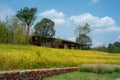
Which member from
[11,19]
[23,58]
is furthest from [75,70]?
[11,19]

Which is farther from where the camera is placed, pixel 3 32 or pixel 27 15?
pixel 27 15

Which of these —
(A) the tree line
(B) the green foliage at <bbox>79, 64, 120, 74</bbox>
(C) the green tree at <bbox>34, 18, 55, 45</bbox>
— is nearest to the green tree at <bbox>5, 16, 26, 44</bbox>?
(A) the tree line

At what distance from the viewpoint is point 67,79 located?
1142 centimetres

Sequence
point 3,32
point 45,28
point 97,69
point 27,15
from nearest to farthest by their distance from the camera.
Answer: point 97,69 → point 3,32 → point 27,15 → point 45,28

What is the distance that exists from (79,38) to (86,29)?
2811mm

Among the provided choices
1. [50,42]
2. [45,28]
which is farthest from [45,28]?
[50,42]

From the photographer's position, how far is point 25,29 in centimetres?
4228

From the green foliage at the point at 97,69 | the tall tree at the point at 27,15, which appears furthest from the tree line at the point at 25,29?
the green foliage at the point at 97,69

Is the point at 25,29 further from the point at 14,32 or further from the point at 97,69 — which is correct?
the point at 97,69

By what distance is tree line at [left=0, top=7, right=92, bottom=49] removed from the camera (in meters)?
38.4

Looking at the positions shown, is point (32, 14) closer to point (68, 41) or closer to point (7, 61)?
point (68, 41)

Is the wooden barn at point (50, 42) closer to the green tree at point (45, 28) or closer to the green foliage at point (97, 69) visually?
the green tree at point (45, 28)

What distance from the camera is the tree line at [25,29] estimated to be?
126 ft

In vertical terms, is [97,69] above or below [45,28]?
below
